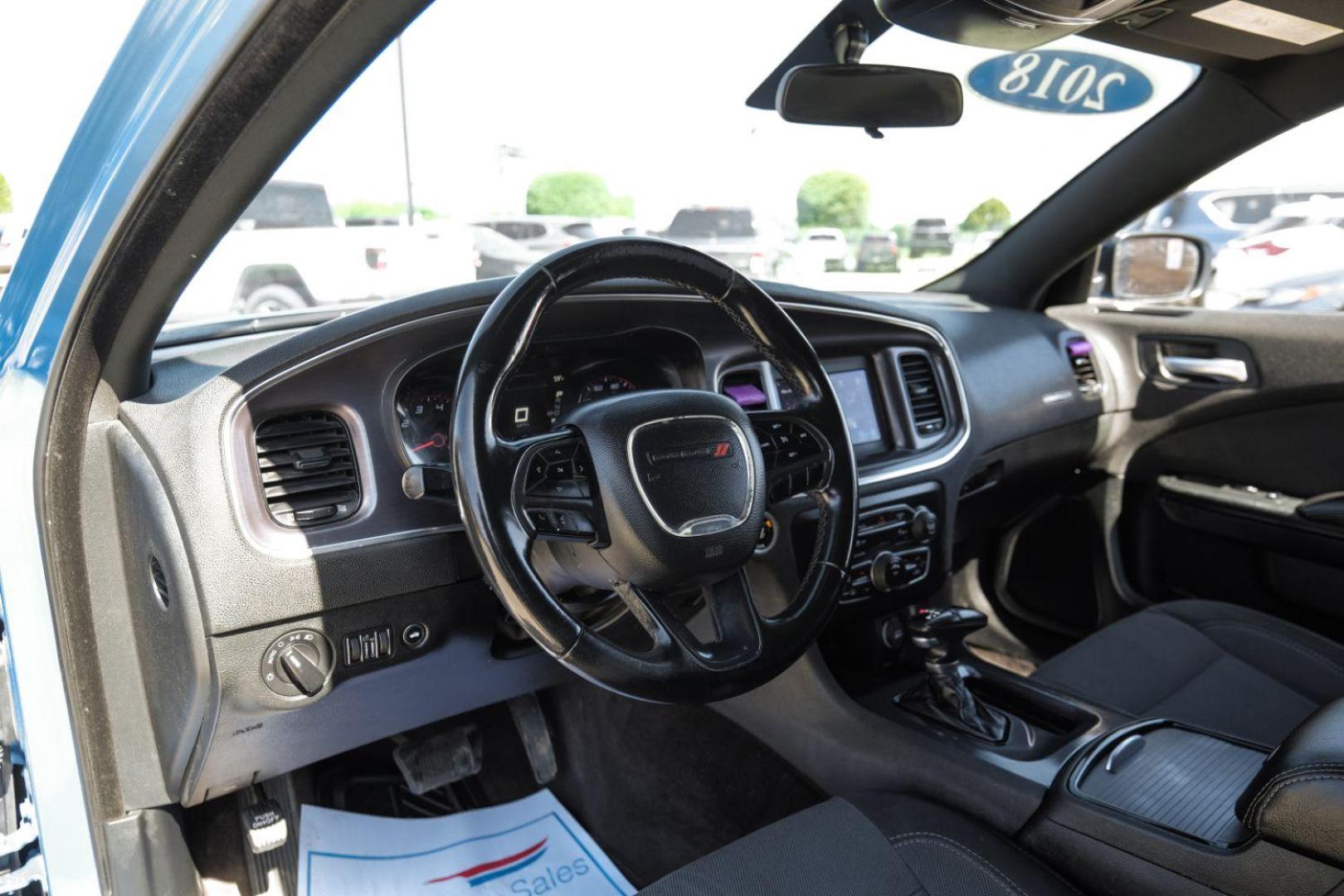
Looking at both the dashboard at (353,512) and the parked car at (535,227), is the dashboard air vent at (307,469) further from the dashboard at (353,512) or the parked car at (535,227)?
the parked car at (535,227)

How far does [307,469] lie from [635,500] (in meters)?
0.53

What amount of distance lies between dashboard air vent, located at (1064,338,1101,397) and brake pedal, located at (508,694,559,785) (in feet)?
5.33

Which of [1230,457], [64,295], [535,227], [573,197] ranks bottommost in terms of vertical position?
[1230,457]

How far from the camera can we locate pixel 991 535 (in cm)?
300

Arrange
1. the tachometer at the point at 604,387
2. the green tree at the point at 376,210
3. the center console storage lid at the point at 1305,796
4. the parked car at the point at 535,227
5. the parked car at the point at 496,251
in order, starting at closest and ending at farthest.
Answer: the center console storage lid at the point at 1305,796 < the tachometer at the point at 604,387 < the parked car at the point at 496,251 < the parked car at the point at 535,227 < the green tree at the point at 376,210

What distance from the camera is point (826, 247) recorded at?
Answer: 4.55 meters

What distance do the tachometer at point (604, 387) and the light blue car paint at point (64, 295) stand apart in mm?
788

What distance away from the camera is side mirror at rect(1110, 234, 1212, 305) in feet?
9.62

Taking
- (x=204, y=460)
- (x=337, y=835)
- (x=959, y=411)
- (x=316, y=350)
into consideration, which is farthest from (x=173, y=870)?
(x=959, y=411)

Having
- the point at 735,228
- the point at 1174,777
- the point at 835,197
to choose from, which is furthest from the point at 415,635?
the point at 835,197

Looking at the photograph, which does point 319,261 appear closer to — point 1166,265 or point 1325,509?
point 1166,265

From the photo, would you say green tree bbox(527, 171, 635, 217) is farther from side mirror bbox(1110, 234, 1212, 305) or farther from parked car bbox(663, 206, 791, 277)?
side mirror bbox(1110, 234, 1212, 305)

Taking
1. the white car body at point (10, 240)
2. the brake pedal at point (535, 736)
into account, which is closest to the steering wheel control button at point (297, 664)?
the white car body at point (10, 240)

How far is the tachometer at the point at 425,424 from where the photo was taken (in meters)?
1.64
